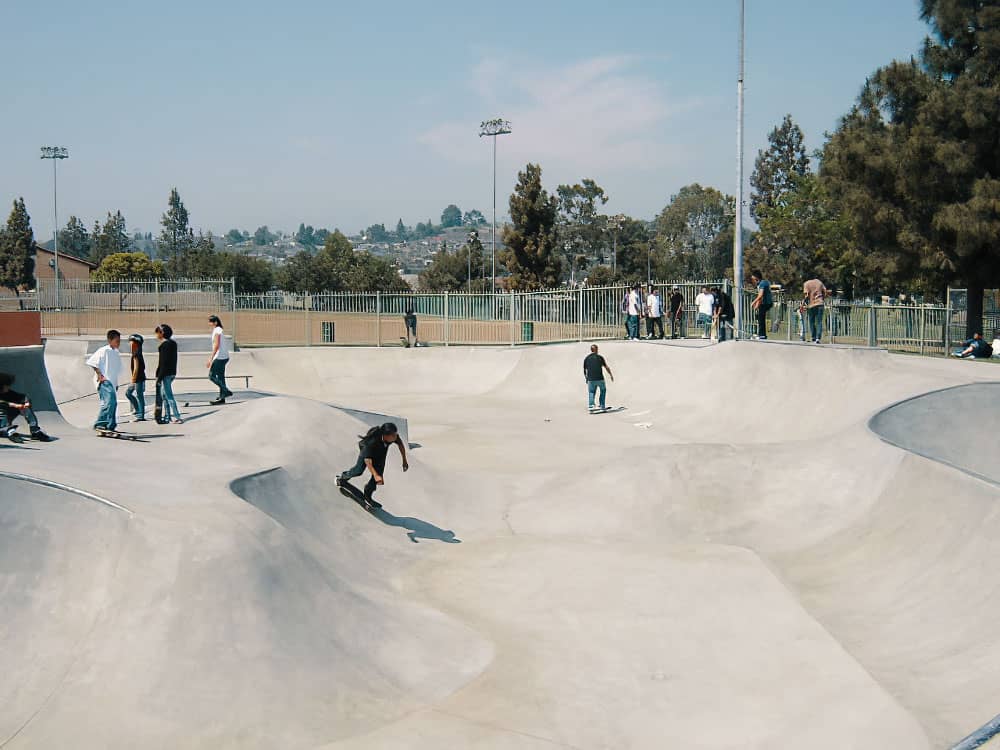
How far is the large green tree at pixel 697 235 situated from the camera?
97.1 metres

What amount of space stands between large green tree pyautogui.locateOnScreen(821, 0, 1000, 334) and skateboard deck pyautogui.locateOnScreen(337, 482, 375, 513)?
23.6 m

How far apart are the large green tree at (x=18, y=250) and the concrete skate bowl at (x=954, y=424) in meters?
74.8

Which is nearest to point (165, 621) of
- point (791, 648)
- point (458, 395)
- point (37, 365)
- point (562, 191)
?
point (791, 648)

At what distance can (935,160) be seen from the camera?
28625 mm

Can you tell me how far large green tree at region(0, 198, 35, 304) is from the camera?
241ft

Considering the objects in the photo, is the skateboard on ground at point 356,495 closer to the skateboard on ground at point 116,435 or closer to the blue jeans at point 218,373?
the skateboard on ground at point 116,435

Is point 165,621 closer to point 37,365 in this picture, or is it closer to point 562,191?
point 37,365

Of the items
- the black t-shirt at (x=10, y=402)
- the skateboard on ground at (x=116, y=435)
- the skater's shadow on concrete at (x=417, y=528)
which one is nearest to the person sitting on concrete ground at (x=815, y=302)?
the skater's shadow on concrete at (x=417, y=528)

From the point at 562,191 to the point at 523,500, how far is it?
252 feet

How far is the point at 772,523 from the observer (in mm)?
11742

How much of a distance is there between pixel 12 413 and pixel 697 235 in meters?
101

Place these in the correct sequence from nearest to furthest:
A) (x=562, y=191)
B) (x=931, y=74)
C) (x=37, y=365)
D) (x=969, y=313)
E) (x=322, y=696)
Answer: (x=322, y=696) → (x=37, y=365) → (x=969, y=313) → (x=931, y=74) → (x=562, y=191)

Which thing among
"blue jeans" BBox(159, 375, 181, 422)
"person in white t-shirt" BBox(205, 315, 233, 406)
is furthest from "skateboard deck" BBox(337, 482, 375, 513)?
"person in white t-shirt" BBox(205, 315, 233, 406)

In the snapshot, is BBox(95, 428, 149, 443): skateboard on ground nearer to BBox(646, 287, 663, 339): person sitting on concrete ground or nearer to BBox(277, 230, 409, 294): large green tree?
BBox(646, 287, 663, 339): person sitting on concrete ground
